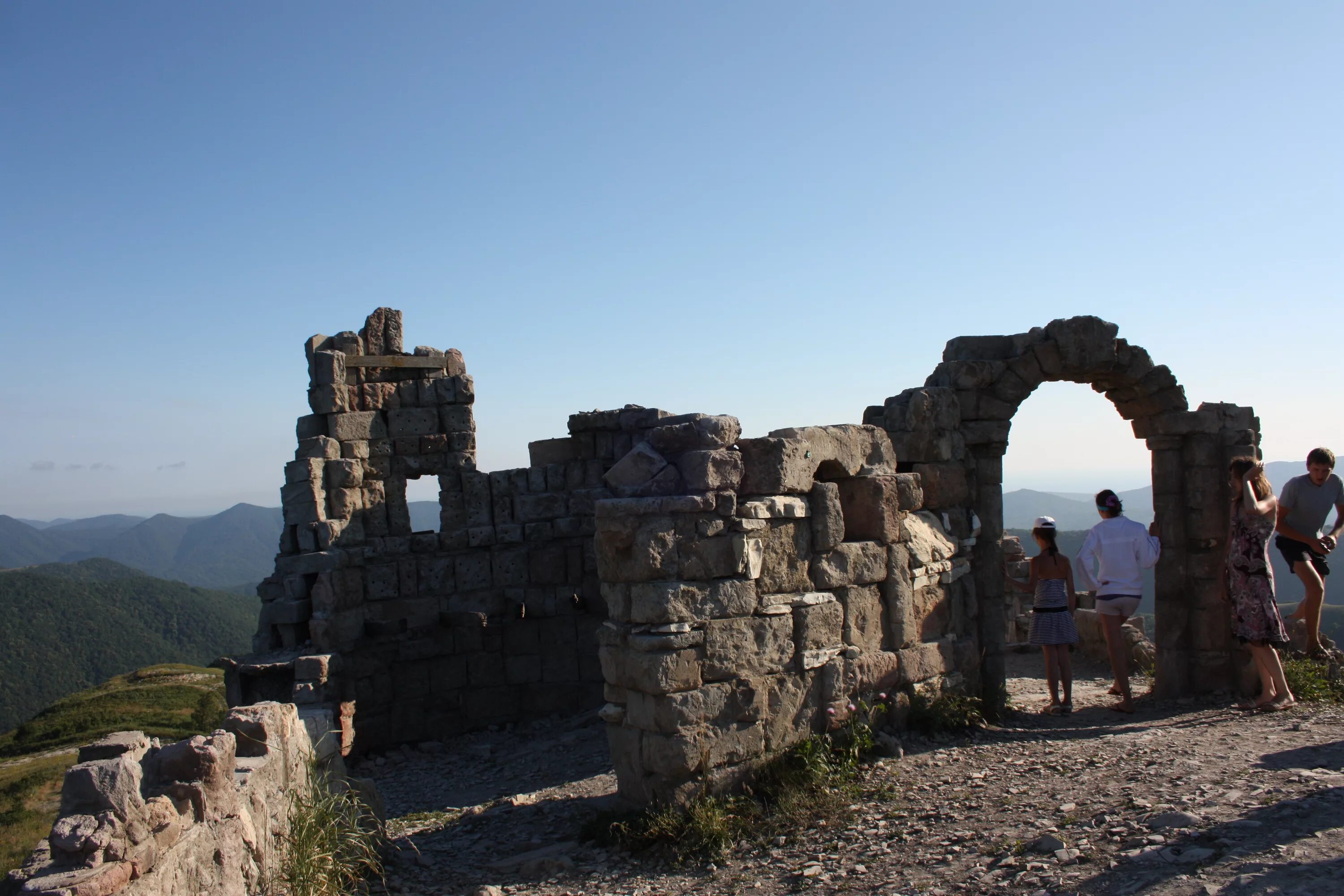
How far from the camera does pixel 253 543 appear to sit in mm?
157750

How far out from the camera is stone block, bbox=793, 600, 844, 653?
659 cm

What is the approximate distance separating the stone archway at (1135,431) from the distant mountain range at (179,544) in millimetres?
123816

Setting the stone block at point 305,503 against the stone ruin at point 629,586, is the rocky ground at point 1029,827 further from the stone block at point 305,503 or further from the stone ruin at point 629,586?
the stone block at point 305,503

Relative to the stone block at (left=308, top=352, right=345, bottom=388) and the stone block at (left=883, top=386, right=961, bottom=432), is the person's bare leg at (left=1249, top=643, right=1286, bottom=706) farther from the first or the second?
the stone block at (left=308, top=352, right=345, bottom=388)

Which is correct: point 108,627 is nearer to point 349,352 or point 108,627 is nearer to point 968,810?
point 349,352

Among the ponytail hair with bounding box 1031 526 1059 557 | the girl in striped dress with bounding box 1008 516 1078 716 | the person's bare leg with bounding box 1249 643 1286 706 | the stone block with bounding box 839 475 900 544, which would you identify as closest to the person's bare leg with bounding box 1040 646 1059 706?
the girl in striped dress with bounding box 1008 516 1078 716

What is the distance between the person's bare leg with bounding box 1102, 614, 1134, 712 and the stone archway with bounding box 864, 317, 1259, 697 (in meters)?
0.82

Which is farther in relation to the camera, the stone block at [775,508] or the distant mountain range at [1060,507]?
the distant mountain range at [1060,507]

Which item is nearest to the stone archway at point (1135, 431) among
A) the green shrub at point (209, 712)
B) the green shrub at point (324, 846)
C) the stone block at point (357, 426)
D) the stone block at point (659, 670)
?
the stone block at point (659, 670)

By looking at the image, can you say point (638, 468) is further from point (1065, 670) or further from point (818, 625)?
point (1065, 670)

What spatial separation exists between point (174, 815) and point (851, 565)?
453cm

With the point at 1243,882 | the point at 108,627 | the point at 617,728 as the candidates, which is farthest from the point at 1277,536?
the point at 108,627

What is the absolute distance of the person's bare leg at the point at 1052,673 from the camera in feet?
27.8

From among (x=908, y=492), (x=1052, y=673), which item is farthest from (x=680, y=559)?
(x=1052, y=673)
